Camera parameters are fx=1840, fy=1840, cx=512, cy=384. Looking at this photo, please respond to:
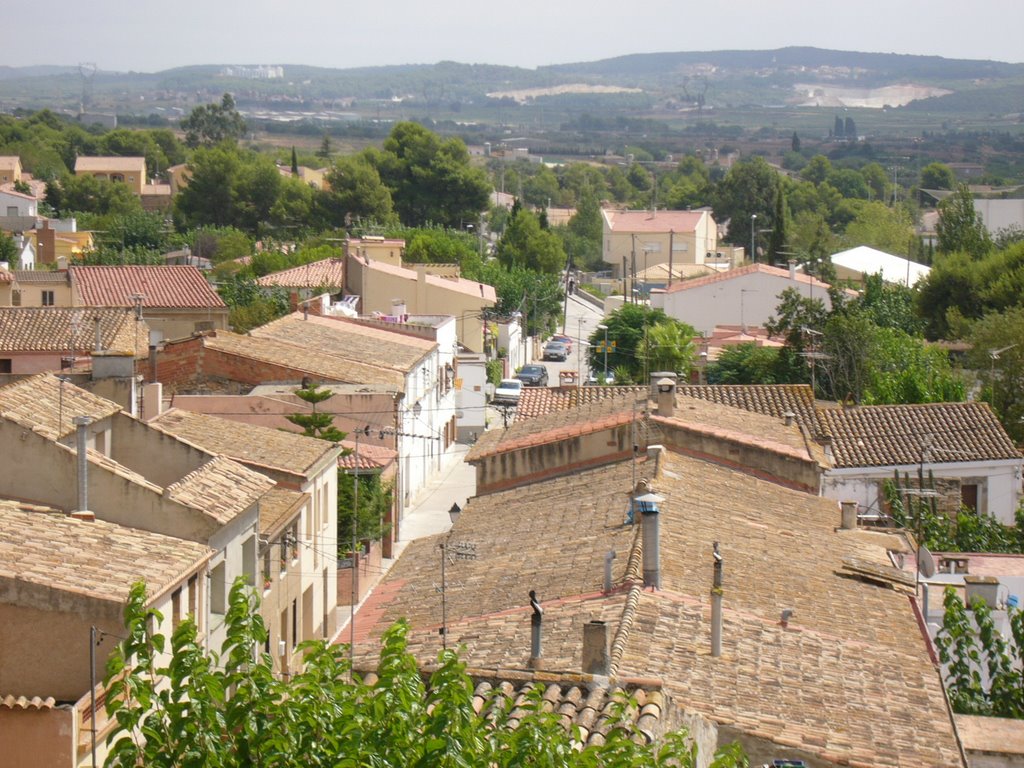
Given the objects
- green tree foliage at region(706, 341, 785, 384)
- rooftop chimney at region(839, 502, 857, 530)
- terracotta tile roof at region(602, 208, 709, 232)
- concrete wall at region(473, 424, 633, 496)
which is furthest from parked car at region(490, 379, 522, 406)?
terracotta tile roof at region(602, 208, 709, 232)

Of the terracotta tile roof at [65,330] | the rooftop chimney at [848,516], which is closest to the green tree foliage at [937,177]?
the terracotta tile roof at [65,330]

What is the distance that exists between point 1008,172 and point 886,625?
184672 millimetres

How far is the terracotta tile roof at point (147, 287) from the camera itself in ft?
155

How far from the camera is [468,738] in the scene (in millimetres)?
8805

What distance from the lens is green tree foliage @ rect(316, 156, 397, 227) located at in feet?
281

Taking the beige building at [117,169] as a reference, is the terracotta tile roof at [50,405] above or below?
above

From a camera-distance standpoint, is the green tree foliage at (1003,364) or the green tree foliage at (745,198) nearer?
the green tree foliage at (1003,364)

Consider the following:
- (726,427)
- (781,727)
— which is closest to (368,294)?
(726,427)

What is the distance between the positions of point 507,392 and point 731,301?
12.9 meters

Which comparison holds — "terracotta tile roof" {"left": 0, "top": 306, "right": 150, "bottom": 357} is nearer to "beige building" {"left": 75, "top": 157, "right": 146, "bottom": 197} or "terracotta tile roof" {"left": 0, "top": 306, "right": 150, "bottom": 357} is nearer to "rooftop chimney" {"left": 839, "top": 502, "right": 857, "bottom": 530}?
"rooftop chimney" {"left": 839, "top": 502, "right": 857, "bottom": 530}

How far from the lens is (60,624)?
14.3m

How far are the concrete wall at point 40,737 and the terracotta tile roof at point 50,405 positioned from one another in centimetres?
393

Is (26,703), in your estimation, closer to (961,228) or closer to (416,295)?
(416,295)

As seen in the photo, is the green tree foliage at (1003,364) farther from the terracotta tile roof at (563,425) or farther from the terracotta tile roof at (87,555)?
the terracotta tile roof at (87,555)
